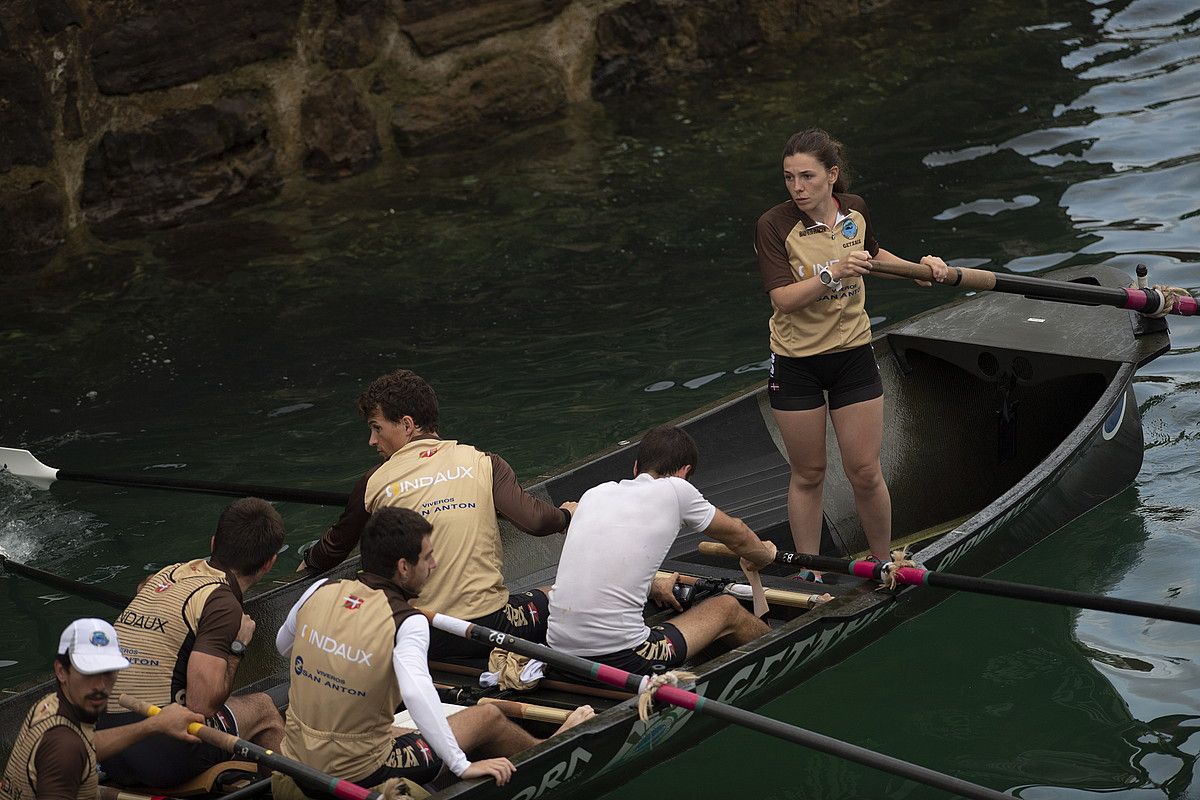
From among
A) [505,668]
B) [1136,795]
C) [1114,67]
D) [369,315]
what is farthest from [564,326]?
[1114,67]

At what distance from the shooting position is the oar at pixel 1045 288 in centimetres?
589

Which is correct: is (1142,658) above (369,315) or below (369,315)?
below

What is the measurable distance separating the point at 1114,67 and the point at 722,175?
4450 millimetres

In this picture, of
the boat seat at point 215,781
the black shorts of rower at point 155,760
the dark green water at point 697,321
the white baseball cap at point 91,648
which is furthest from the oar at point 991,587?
the white baseball cap at point 91,648

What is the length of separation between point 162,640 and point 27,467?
3518 millimetres

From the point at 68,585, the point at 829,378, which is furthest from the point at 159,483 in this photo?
the point at 829,378

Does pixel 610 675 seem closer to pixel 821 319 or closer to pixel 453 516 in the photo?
pixel 453 516

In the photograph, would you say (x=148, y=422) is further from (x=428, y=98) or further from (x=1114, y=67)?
(x=1114, y=67)

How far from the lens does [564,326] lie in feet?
32.7

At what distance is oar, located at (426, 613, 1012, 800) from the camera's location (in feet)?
14.3

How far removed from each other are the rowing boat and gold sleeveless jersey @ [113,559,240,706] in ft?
2.30

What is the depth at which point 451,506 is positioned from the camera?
5223mm

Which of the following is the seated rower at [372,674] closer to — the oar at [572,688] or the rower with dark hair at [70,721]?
the rower with dark hair at [70,721]

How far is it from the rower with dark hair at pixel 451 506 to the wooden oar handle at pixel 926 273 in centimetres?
171
